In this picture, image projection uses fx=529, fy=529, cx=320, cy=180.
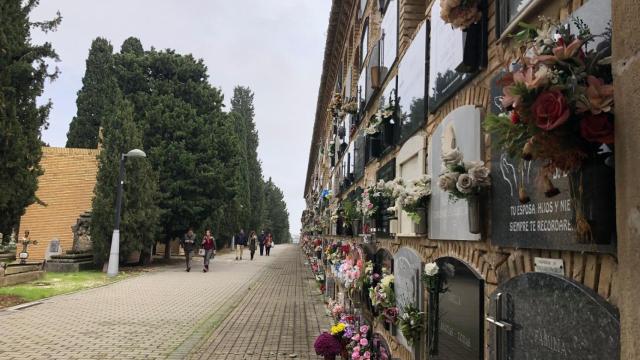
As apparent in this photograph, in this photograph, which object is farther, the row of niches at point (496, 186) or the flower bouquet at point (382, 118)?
the flower bouquet at point (382, 118)

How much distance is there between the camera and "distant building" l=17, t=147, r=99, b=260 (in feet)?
86.2

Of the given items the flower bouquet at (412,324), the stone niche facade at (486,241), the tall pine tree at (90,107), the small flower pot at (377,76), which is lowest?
the flower bouquet at (412,324)

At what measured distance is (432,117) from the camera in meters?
4.66

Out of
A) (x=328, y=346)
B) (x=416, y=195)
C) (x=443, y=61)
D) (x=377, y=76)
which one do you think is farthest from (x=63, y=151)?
(x=443, y=61)

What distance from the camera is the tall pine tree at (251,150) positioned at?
5259 centimetres

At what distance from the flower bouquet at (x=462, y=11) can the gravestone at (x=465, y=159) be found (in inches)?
21.5

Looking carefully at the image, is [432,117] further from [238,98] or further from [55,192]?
[238,98]

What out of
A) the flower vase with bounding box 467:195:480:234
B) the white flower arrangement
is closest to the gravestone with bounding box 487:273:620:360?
the flower vase with bounding box 467:195:480:234

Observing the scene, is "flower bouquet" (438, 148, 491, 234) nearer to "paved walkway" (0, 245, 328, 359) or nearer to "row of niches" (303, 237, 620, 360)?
"row of niches" (303, 237, 620, 360)

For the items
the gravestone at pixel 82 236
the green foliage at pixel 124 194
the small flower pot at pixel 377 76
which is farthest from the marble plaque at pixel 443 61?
the gravestone at pixel 82 236

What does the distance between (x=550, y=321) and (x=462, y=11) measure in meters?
2.05

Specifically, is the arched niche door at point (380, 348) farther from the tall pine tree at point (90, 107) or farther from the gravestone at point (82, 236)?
the tall pine tree at point (90, 107)

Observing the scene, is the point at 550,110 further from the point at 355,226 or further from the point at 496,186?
the point at 355,226

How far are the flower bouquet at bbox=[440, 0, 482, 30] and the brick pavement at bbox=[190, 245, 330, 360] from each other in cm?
550
